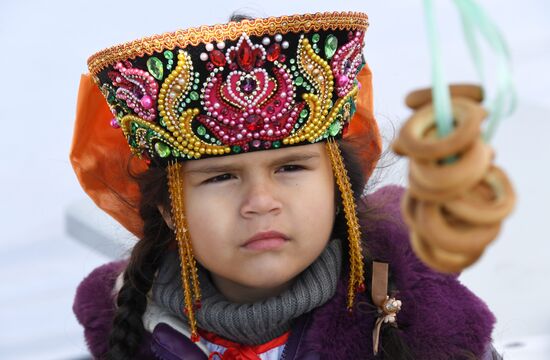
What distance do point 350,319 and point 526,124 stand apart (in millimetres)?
1403

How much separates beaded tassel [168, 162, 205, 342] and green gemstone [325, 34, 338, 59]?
27 cm

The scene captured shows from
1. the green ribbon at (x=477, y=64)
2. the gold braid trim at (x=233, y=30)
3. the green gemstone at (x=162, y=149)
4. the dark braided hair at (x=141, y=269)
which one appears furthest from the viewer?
the dark braided hair at (x=141, y=269)

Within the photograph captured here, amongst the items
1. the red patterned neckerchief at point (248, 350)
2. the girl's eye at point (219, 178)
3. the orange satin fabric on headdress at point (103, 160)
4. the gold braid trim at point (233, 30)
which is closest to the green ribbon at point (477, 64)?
the gold braid trim at point (233, 30)

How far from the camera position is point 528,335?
2010mm

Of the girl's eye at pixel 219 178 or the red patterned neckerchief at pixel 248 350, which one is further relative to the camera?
the red patterned neckerchief at pixel 248 350

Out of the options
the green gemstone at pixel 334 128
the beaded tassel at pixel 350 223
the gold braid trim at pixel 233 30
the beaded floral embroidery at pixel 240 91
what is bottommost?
the beaded tassel at pixel 350 223

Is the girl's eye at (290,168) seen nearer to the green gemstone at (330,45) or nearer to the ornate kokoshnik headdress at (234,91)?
the ornate kokoshnik headdress at (234,91)

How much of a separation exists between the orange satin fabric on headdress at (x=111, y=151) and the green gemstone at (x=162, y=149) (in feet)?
0.61

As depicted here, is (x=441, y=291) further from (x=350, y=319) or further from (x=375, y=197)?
(x=375, y=197)

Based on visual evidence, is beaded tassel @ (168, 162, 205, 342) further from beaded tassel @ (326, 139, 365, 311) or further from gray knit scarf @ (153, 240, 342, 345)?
beaded tassel @ (326, 139, 365, 311)

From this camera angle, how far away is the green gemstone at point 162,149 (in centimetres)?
125

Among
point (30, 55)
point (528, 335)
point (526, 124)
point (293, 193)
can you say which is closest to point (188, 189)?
point (293, 193)

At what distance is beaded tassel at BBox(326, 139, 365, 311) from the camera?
128 centimetres

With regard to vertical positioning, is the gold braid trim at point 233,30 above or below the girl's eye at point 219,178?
above
